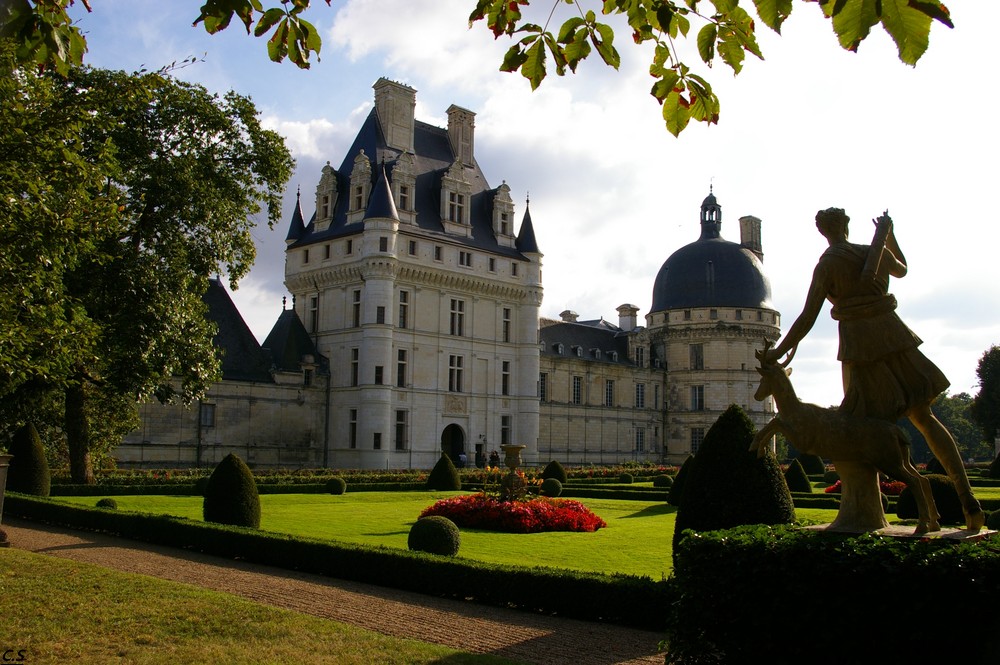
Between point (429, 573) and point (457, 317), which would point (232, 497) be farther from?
point (457, 317)

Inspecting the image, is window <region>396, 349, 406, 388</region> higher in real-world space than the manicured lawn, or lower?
higher

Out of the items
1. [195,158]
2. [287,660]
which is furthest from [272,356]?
[287,660]

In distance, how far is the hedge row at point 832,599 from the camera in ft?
17.7

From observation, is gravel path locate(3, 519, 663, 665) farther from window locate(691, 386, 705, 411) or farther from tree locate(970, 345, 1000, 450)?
tree locate(970, 345, 1000, 450)

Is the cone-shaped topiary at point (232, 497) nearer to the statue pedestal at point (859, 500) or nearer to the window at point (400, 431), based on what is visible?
the statue pedestal at point (859, 500)

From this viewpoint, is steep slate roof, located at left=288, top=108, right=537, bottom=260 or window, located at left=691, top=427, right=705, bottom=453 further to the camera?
window, located at left=691, top=427, right=705, bottom=453

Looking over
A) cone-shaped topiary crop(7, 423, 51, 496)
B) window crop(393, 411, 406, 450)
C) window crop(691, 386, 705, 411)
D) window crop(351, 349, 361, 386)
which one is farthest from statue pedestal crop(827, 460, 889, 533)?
window crop(691, 386, 705, 411)

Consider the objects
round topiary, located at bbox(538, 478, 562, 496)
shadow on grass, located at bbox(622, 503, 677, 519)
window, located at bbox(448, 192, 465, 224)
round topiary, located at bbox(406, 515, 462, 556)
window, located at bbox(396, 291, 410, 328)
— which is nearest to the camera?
round topiary, located at bbox(406, 515, 462, 556)

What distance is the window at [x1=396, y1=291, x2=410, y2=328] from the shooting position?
42.4 m

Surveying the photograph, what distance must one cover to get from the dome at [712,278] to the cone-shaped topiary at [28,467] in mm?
46350

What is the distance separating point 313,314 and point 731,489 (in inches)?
1425

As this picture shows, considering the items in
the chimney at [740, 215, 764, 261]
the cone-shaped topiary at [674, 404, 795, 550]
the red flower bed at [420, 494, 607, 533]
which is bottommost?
the red flower bed at [420, 494, 607, 533]

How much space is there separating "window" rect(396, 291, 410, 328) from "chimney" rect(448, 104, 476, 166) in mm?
9399

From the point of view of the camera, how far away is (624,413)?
57344mm
